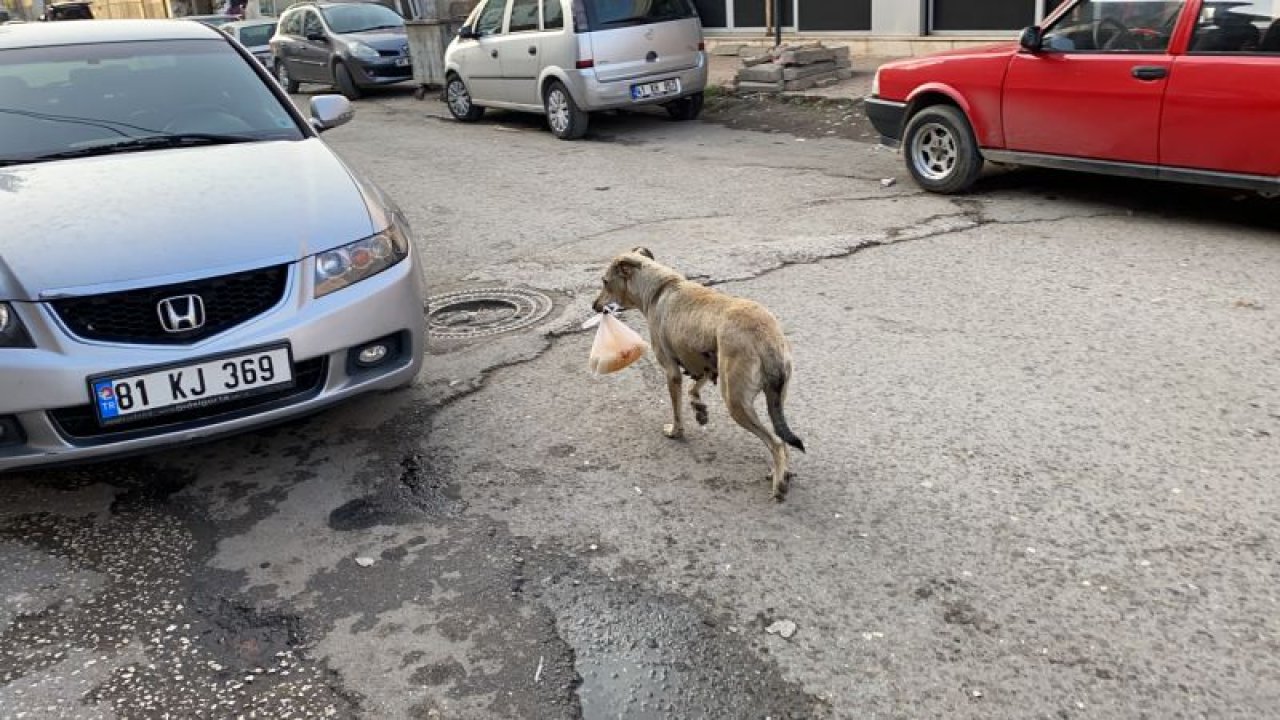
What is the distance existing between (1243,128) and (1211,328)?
6.50 ft

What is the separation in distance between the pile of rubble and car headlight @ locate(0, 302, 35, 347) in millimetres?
11070

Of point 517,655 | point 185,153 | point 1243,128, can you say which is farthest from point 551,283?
point 1243,128

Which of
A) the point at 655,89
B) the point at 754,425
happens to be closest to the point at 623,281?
the point at 754,425

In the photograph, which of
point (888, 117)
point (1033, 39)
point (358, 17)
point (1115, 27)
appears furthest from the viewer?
point (358, 17)

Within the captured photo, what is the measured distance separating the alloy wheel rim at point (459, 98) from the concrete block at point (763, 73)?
3841mm

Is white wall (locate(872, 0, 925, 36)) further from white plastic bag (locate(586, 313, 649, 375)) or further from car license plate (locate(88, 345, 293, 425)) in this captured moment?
car license plate (locate(88, 345, 293, 425))

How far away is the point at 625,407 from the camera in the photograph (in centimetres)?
451

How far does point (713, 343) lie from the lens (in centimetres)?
367

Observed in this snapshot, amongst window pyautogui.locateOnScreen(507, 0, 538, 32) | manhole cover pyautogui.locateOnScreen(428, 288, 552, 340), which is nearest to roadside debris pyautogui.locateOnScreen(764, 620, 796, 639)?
manhole cover pyautogui.locateOnScreen(428, 288, 552, 340)

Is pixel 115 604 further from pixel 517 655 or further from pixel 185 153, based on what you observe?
pixel 185 153

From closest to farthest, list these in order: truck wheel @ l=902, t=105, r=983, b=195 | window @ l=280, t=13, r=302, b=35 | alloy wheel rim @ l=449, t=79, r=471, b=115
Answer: truck wheel @ l=902, t=105, r=983, b=195
alloy wheel rim @ l=449, t=79, r=471, b=115
window @ l=280, t=13, r=302, b=35

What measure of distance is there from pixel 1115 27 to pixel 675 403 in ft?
16.2

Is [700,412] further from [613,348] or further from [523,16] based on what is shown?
[523,16]

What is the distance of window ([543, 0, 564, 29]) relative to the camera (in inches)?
452
